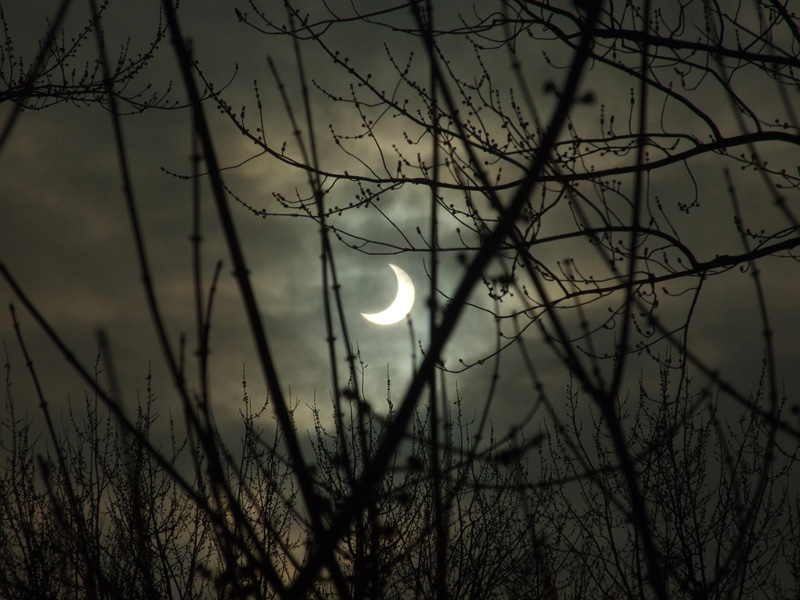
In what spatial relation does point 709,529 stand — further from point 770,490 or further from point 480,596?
point 480,596

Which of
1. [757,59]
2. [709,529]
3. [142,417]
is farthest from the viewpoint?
[709,529]

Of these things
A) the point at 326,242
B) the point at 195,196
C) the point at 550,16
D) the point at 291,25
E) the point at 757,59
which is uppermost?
the point at 550,16

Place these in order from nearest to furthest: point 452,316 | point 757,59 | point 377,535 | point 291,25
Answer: point 452,316 → point 377,535 → point 291,25 → point 757,59

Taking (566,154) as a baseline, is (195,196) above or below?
below

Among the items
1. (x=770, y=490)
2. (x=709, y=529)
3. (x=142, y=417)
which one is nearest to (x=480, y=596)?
(x=709, y=529)

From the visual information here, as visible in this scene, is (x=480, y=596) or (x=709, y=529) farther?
(x=480, y=596)

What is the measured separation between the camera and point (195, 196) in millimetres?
1153

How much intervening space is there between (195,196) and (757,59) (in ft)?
15.0

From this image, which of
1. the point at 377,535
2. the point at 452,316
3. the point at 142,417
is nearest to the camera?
the point at 452,316

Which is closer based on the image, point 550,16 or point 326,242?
point 326,242

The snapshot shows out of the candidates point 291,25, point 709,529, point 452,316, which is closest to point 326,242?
point 291,25

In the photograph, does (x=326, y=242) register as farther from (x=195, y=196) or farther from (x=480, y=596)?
(x=480, y=596)

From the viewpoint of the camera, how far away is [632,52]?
501 cm

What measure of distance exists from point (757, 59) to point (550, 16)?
135cm
